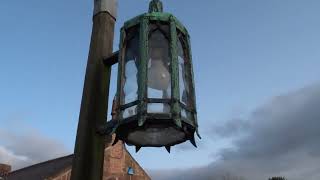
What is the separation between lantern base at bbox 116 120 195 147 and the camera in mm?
2645

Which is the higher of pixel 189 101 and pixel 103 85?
pixel 103 85

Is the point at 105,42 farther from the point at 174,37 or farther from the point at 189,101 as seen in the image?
the point at 189,101

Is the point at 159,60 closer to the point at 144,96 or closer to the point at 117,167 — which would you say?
the point at 144,96

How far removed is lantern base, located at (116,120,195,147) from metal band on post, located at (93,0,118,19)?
1.18m

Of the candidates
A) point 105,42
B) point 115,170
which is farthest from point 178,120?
point 115,170

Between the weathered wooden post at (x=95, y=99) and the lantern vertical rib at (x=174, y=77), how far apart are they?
66 centimetres

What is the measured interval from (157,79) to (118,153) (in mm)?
25072

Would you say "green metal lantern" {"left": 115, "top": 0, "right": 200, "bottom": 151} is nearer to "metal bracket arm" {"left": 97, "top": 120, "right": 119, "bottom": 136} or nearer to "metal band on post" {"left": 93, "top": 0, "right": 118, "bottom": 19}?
"metal bracket arm" {"left": 97, "top": 120, "right": 119, "bottom": 136}

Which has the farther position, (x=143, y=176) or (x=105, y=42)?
(x=143, y=176)

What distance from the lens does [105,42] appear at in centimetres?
331

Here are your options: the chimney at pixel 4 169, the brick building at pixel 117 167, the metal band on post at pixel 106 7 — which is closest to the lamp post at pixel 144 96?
the metal band on post at pixel 106 7

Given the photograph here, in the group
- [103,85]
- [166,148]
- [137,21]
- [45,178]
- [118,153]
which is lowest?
[166,148]

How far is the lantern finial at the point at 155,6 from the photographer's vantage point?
2.98 metres

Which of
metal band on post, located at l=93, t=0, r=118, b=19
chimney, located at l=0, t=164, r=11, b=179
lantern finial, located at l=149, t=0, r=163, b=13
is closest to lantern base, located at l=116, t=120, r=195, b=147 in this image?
lantern finial, located at l=149, t=0, r=163, b=13
